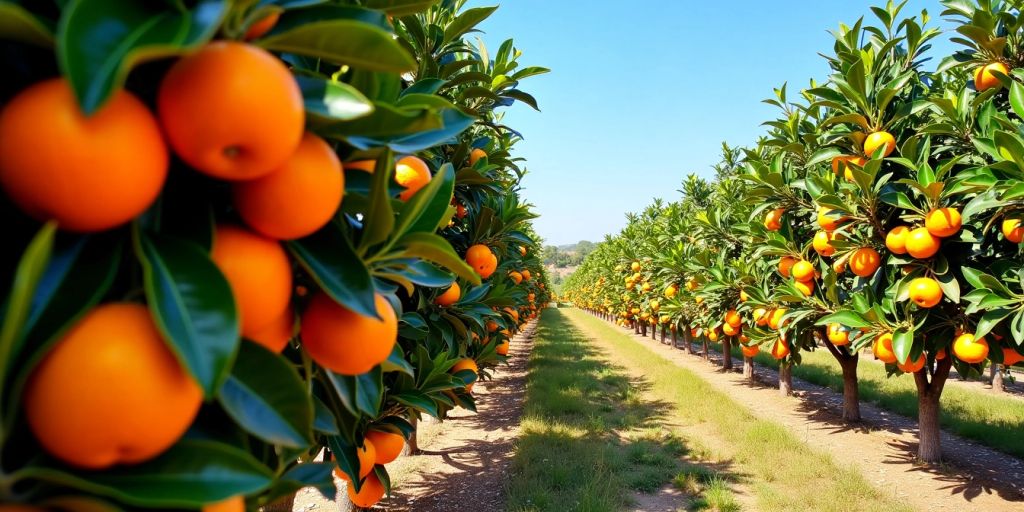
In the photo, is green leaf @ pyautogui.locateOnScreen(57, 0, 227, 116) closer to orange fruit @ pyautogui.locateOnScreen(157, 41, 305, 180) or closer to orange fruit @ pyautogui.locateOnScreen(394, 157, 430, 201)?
orange fruit @ pyautogui.locateOnScreen(157, 41, 305, 180)

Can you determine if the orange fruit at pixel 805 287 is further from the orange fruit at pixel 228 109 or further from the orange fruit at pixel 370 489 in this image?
the orange fruit at pixel 228 109

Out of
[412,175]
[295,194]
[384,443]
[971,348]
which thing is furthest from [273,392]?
[971,348]

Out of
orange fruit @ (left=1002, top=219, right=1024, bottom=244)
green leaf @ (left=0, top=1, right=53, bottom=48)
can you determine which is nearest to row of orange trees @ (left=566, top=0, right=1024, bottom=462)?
orange fruit @ (left=1002, top=219, right=1024, bottom=244)

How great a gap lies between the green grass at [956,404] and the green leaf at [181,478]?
8.59 m

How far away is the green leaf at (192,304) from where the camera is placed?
559 mm

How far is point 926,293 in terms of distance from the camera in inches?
155

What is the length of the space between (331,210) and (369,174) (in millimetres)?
305

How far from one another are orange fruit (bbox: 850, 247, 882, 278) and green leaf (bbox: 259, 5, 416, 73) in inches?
203

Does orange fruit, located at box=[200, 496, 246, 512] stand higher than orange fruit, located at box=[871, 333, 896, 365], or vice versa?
orange fruit, located at box=[871, 333, 896, 365]

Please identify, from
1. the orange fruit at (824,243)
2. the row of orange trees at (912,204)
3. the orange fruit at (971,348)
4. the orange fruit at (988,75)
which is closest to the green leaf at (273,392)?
the row of orange trees at (912,204)


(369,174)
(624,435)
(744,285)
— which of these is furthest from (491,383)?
(369,174)

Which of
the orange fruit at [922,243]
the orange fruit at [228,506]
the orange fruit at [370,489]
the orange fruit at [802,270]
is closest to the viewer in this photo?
the orange fruit at [228,506]

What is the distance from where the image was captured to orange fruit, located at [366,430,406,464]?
2.34 m

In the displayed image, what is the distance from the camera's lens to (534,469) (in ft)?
17.8
